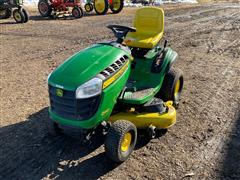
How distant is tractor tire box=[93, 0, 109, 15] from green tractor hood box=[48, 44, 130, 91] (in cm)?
1116

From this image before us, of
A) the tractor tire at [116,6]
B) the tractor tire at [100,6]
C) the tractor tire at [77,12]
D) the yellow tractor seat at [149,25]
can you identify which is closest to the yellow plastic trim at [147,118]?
the yellow tractor seat at [149,25]

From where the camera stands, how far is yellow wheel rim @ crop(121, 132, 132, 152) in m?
3.91

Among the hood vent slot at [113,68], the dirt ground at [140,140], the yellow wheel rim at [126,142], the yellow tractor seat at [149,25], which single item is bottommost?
the dirt ground at [140,140]

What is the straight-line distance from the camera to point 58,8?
539 inches

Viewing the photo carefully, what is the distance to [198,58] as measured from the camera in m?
8.00

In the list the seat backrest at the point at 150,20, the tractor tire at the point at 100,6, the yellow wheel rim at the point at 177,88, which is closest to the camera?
the seat backrest at the point at 150,20

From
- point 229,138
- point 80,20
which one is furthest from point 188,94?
point 80,20

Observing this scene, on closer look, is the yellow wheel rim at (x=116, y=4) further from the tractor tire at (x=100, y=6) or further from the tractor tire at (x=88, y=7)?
the tractor tire at (x=88, y=7)

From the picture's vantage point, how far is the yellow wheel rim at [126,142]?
3.91m

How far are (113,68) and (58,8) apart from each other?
34.5ft

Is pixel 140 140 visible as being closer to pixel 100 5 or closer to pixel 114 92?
pixel 114 92

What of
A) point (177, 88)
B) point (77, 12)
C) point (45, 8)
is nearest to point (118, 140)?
point (177, 88)

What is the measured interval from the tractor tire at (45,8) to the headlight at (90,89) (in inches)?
421

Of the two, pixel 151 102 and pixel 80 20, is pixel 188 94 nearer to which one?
pixel 151 102
